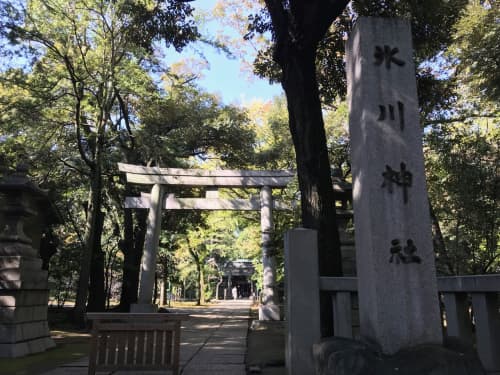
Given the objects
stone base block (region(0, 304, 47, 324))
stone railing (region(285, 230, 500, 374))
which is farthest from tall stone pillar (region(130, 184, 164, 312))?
stone railing (region(285, 230, 500, 374))

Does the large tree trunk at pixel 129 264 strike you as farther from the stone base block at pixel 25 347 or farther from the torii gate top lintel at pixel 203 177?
the stone base block at pixel 25 347

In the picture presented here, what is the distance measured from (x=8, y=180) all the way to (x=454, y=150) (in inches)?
370

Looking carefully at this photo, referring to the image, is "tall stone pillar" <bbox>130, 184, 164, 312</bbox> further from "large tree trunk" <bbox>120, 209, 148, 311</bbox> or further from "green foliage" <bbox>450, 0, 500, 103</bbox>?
"green foliage" <bbox>450, 0, 500, 103</bbox>

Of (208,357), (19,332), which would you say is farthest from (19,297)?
(208,357)

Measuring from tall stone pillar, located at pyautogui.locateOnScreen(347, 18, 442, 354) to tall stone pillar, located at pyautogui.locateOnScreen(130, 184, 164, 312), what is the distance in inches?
384

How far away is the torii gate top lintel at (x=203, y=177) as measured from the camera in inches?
514

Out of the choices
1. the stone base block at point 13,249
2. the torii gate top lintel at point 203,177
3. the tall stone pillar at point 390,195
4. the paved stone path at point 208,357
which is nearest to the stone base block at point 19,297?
the stone base block at point 13,249

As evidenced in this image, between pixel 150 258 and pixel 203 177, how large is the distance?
311 centimetres

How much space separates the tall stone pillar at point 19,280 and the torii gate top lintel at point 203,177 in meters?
5.21

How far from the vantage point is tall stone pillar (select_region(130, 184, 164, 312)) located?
12117 millimetres

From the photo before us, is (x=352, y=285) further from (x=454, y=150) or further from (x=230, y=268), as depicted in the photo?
(x=230, y=268)

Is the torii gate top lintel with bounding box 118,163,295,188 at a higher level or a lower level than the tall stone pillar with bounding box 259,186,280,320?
higher

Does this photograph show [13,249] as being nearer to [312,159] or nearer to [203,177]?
[312,159]

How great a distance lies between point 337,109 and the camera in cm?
1412
